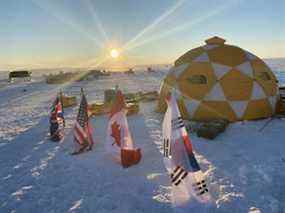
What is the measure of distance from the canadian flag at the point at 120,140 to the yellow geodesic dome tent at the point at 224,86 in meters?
4.45

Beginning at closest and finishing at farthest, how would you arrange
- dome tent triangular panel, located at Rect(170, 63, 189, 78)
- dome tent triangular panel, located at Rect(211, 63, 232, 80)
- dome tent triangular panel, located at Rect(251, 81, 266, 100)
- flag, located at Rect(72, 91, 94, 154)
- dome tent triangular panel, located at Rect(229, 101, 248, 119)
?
flag, located at Rect(72, 91, 94, 154) < dome tent triangular panel, located at Rect(229, 101, 248, 119) < dome tent triangular panel, located at Rect(251, 81, 266, 100) < dome tent triangular panel, located at Rect(211, 63, 232, 80) < dome tent triangular panel, located at Rect(170, 63, 189, 78)

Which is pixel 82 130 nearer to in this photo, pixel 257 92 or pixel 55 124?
pixel 55 124

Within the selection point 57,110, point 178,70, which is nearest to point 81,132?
point 57,110

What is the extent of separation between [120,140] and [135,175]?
110cm

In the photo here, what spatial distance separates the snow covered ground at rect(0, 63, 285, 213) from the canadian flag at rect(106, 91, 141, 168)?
23 centimetres

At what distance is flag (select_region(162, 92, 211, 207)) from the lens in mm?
4777

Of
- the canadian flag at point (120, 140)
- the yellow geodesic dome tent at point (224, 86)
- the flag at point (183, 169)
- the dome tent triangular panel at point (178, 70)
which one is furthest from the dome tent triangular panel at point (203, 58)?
the flag at point (183, 169)

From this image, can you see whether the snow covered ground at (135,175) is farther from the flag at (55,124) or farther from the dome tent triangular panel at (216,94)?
the dome tent triangular panel at (216,94)

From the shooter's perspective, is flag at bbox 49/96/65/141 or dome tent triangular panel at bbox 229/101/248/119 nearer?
flag at bbox 49/96/65/141

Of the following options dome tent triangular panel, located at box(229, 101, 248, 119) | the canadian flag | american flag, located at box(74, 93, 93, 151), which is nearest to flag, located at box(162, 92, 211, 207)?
the canadian flag

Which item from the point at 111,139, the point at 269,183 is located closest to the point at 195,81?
the point at 111,139

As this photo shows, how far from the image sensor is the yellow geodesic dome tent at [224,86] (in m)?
9.93

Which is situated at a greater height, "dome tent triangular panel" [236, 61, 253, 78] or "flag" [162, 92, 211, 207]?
"dome tent triangular panel" [236, 61, 253, 78]

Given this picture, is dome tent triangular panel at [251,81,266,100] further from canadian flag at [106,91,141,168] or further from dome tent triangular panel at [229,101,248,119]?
canadian flag at [106,91,141,168]
